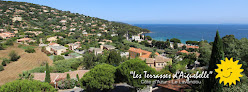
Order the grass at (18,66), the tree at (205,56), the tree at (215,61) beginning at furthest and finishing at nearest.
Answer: the tree at (205,56) < the grass at (18,66) < the tree at (215,61)

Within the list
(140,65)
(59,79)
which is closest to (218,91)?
(140,65)

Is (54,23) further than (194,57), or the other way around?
(54,23)

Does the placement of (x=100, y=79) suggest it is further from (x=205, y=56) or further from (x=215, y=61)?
(x=205, y=56)

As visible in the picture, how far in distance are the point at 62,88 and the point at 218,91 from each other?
42.1ft

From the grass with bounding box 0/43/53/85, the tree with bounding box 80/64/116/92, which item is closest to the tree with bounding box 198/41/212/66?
the tree with bounding box 80/64/116/92

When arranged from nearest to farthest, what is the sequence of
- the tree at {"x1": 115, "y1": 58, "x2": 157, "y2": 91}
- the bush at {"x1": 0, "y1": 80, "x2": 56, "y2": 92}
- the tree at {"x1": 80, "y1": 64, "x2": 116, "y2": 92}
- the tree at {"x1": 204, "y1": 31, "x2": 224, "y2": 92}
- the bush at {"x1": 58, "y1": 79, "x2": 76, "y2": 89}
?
the tree at {"x1": 204, "y1": 31, "x2": 224, "y2": 92}, the bush at {"x1": 0, "y1": 80, "x2": 56, "y2": 92}, the tree at {"x1": 115, "y1": 58, "x2": 157, "y2": 91}, the tree at {"x1": 80, "y1": 64, "x2": 116, "y2": 92}, the bush at {"x1": 58, "y1": 79, "x2": 76, "y2": 89}

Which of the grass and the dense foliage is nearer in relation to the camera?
the dense foliage

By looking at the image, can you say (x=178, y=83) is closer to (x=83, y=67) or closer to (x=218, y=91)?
(x=218, y=91)

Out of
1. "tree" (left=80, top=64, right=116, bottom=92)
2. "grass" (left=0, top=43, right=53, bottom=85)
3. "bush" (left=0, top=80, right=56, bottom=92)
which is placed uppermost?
"bush" (left=0, top=80, right=56, bottom=92)

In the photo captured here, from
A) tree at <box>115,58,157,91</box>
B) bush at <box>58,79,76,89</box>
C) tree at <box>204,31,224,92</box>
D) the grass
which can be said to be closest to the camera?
tree at <box>204,31,224,92</box>

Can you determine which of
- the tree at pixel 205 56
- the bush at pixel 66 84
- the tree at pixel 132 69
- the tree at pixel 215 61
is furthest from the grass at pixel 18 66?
the tree at pixel 205 56

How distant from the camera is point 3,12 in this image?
67312 millimetres

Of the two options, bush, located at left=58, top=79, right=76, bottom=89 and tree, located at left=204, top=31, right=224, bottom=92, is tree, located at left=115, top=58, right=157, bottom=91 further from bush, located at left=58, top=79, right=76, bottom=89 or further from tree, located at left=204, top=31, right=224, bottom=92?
bush, located at left=58, top=79, right=76, bottom=89

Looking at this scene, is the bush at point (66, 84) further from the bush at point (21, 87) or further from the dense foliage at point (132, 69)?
the dense foliage at point (132, 69)
